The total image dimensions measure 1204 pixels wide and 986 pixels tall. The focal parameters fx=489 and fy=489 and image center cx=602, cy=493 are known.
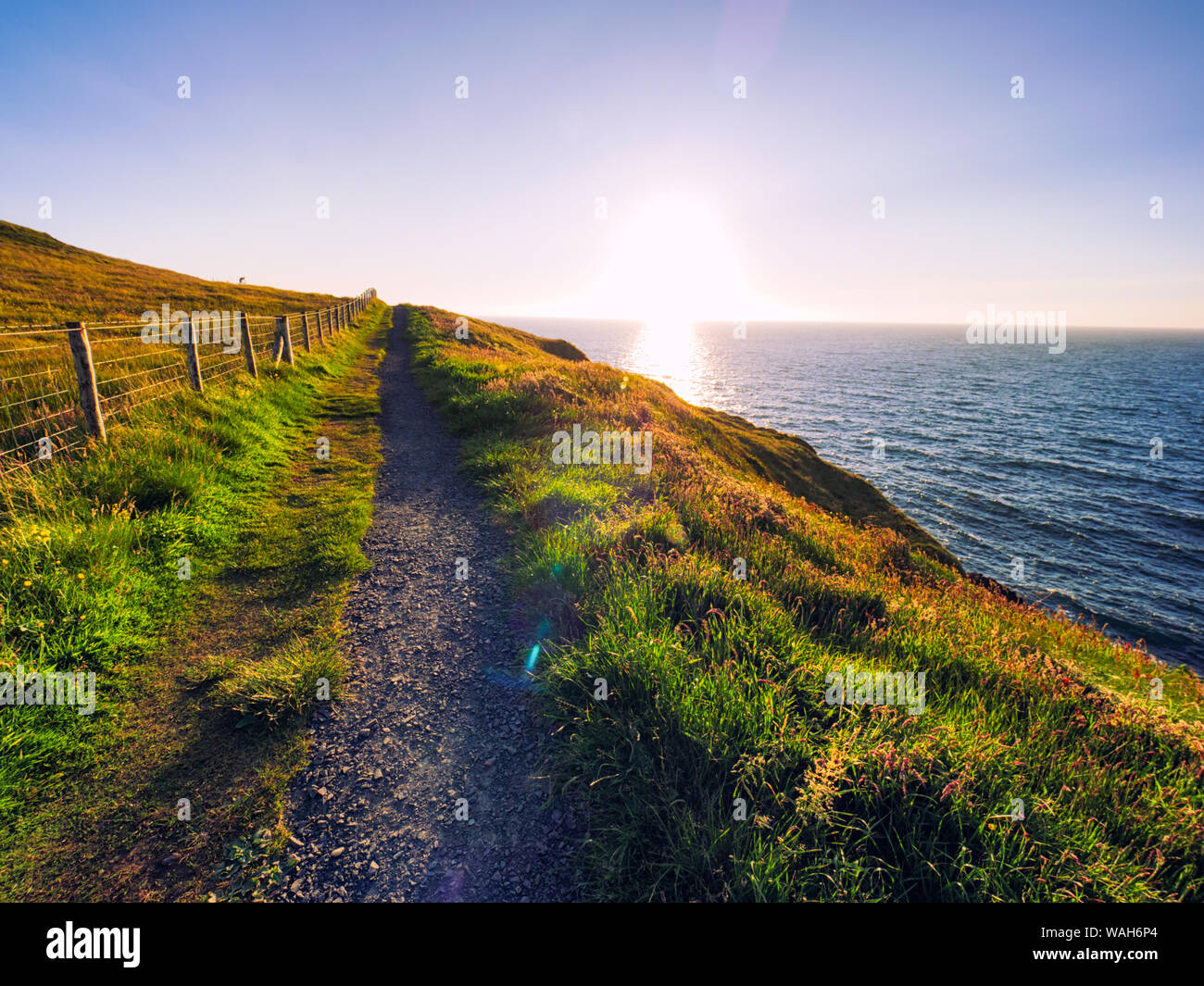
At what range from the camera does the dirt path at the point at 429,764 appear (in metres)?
2.90

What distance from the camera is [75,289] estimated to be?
3161cm

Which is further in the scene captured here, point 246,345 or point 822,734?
point 246,345

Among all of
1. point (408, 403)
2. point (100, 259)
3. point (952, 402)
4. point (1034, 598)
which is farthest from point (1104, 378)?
point (100, 259)

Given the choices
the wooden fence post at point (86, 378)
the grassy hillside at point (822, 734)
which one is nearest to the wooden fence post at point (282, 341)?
the wooden fence post at point (86, 378)

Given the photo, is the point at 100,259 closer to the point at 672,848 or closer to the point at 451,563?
the point at 451,563

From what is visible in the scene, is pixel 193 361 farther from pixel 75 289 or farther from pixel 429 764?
pixel 75 289

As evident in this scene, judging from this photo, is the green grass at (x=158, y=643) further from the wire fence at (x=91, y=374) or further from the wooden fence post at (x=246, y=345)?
the wooden fence post at (x=246, y=345)

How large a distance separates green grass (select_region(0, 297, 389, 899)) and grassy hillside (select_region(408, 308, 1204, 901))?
7.24 feet

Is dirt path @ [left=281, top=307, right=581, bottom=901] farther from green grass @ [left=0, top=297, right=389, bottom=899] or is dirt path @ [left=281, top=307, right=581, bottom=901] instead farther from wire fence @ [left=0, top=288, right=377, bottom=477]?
wire fence @ [left=0, top=288, right=377, bottom=477]

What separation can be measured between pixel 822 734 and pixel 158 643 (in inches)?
231

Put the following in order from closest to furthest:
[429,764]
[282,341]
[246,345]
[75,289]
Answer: [429,764]
[246,345]
[282,341]
[75,289]

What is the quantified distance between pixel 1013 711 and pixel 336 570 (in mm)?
7166

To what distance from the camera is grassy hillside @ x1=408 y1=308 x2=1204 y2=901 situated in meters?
2.80

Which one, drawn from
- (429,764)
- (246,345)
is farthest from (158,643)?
(246,345)
